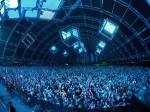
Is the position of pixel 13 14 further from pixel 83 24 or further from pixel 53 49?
pixel 53 49

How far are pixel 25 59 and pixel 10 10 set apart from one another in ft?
113

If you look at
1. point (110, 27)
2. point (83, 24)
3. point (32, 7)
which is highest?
point (83, 24)

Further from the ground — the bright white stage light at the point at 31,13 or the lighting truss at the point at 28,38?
the lighting truss at the point at 28,38

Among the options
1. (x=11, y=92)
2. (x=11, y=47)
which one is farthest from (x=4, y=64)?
(x=11, y=92)

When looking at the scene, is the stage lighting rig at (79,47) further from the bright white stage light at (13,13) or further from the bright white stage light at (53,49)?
the bright white stage light at (13,13)

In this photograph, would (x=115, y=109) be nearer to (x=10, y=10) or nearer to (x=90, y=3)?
(x=10, y=10)

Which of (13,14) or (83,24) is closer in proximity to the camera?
(13,14)

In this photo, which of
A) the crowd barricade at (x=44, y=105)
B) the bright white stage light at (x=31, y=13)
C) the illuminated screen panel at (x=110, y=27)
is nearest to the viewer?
the bright white stage light at (x=31, y=13)

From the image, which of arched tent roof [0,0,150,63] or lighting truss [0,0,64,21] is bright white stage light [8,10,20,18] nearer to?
lighting truss [0,0,64,21]

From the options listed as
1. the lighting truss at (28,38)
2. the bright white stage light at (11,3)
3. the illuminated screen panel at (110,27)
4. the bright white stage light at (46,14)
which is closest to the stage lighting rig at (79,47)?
the lighting truss at (28,38)

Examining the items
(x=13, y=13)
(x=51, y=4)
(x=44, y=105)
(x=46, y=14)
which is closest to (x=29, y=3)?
(x=51, y=4)

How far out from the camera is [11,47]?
3662 centimetres

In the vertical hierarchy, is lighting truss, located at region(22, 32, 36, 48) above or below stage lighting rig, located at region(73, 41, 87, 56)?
above

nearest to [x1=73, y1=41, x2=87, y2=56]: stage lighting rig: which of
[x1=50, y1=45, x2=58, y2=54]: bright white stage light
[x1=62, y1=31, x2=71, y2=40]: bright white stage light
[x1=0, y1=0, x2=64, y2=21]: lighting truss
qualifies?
[x1=50, y1=45, x2=58, y2=54]: bright white stage light
